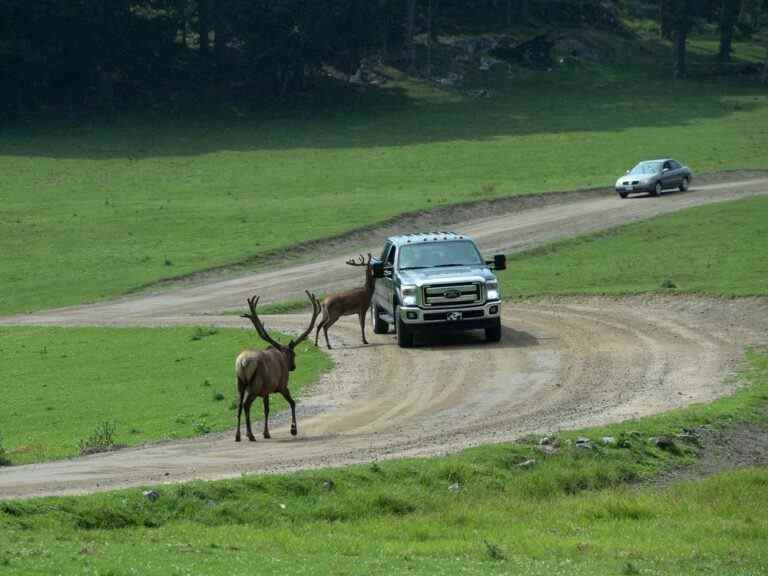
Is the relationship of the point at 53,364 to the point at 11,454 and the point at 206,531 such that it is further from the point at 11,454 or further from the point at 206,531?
the point at 206,531

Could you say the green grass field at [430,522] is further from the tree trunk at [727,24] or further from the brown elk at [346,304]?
the tree trunk at [727,24]

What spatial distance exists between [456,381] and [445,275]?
5.28 meters

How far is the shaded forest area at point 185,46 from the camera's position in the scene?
95500 mm

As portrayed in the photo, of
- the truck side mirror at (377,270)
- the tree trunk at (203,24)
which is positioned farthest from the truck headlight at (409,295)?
the tree trunk at (203,24)

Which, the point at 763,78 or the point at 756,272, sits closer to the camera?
the point at 756,272

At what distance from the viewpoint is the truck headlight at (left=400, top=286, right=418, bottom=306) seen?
34628 millimetres

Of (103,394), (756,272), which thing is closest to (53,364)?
(103,394)

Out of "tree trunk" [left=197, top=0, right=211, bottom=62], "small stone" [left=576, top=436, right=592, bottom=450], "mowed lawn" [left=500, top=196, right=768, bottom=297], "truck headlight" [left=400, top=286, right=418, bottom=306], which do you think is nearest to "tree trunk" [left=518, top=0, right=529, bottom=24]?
"tree trunk" [left=197, top=0, right=211, bottom=62]

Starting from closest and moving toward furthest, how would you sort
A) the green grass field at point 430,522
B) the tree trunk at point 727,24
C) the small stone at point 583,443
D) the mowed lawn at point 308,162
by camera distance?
the green grass field at point 430,522 → the small stone at point 583,443 → the mowed lawn at point 308,162 → the tree trunk at point 727,24

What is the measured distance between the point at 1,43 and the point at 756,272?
6254cm

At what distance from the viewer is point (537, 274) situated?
159 ft

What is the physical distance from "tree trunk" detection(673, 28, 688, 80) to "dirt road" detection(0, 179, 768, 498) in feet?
212

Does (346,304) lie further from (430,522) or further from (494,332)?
(430,522)

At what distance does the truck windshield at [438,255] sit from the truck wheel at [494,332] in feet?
6.37
